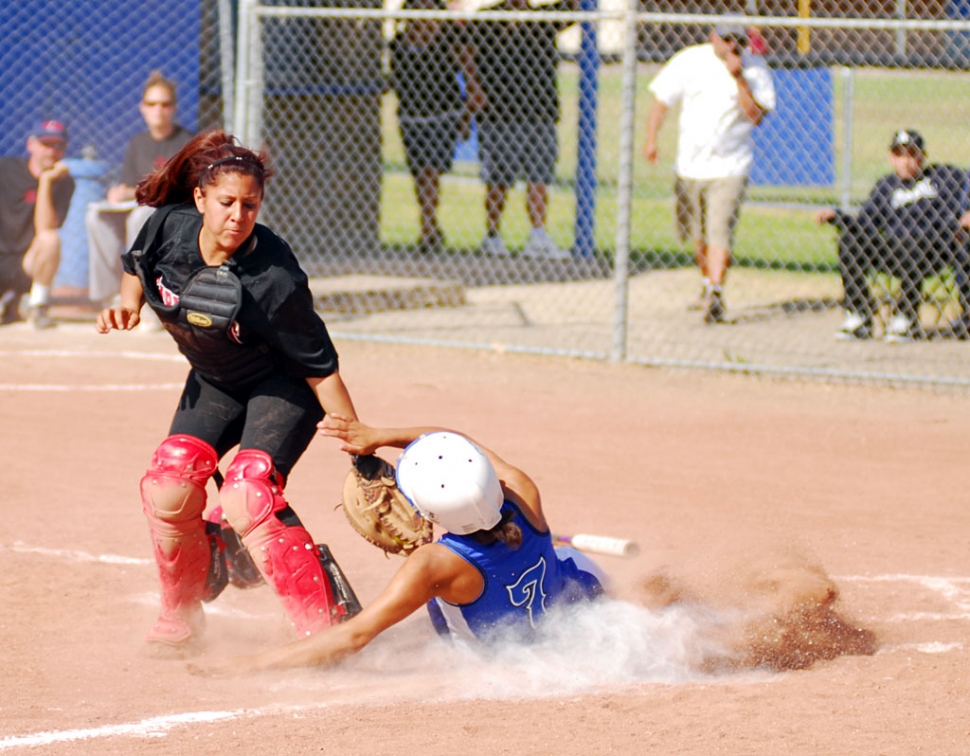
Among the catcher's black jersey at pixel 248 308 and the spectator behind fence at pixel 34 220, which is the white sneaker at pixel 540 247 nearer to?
the spectator behind fence at pixel 34 220

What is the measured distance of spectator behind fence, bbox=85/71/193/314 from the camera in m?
10.1

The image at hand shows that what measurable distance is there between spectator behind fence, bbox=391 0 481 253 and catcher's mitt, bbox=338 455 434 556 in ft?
29.1

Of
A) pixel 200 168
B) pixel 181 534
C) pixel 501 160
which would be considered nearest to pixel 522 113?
pixel 501 160

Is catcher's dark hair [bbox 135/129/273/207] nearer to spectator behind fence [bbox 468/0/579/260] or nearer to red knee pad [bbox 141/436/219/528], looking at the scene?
red knee pad [bbox 141/436/219/528]

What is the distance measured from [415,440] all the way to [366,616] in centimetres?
57

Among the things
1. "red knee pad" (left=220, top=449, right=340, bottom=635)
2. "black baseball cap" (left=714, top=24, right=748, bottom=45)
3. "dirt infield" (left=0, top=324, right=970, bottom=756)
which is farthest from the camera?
"black baseball cap" (left=714, top=24, right=748, bottom=45)

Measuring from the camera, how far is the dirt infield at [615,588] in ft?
12.2

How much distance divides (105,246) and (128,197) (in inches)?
16.8

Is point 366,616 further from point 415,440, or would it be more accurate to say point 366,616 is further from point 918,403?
point 918,403

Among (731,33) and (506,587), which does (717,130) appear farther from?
(506,587)

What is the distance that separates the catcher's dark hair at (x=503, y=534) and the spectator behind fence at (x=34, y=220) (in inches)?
275

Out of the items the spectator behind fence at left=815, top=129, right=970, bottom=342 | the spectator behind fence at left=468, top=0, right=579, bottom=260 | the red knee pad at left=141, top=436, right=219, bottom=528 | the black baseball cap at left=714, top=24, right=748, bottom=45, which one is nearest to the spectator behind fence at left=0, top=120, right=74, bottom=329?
the spectator behind fence at left=468, top=0, right=579, bottom=260

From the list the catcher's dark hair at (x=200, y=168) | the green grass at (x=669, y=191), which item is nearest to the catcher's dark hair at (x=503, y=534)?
the catcher's dark hair at (x=200, y=168)

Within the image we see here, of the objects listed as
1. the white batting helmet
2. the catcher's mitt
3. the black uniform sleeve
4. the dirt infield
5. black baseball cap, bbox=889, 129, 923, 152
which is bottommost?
the dirt infield
